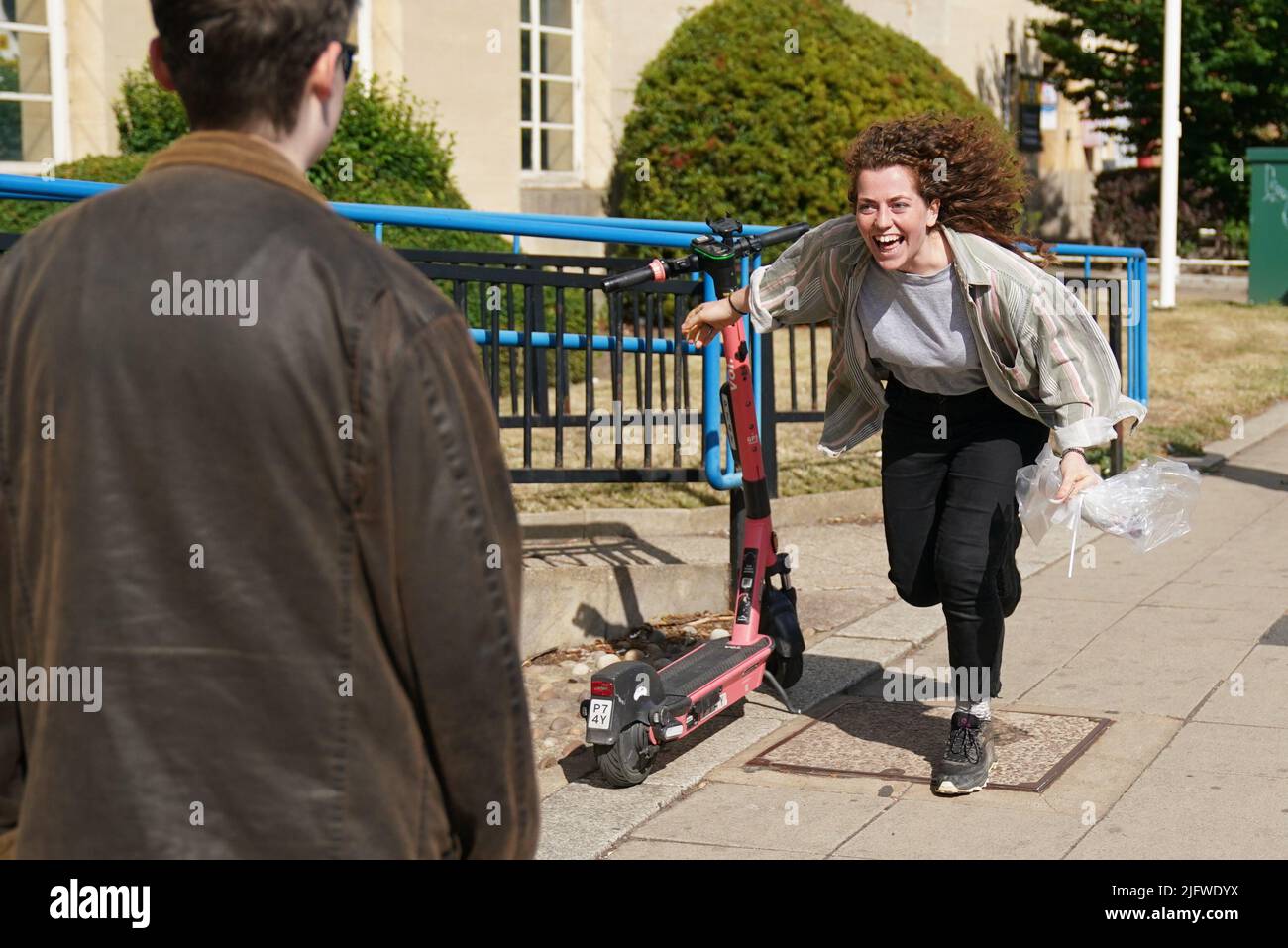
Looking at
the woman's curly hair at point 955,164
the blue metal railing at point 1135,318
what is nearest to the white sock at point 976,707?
the woman's curly hair at point 955,164

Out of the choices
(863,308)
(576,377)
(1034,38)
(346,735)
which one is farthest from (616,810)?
(1034,38)

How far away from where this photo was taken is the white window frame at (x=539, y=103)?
15.0m

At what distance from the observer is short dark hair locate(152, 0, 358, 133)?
1701 millimetres

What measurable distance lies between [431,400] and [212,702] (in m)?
0.38

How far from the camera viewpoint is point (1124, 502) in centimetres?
427

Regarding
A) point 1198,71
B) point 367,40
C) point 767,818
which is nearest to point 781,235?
point 767,818

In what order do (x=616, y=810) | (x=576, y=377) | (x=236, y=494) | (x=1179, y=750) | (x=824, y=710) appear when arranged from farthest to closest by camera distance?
(x=576, y=377)
(x=824, y=710)
(x=1179, y=750)
(x=616, y=810)
(x=236, y=494)

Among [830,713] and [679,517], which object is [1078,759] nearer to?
[830,713]

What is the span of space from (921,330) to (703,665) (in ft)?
4.04

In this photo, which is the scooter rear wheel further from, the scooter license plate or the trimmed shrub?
the trimmed shrub

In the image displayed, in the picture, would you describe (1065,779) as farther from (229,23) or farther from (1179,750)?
(229,23)

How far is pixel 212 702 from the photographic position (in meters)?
1.69

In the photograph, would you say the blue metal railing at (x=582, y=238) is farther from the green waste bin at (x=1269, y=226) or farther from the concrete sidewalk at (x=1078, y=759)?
the green waste bin at (x=1269, y=226)

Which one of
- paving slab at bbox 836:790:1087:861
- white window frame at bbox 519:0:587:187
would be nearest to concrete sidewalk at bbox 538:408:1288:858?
paving slab at bbox 836:790:1087:861
